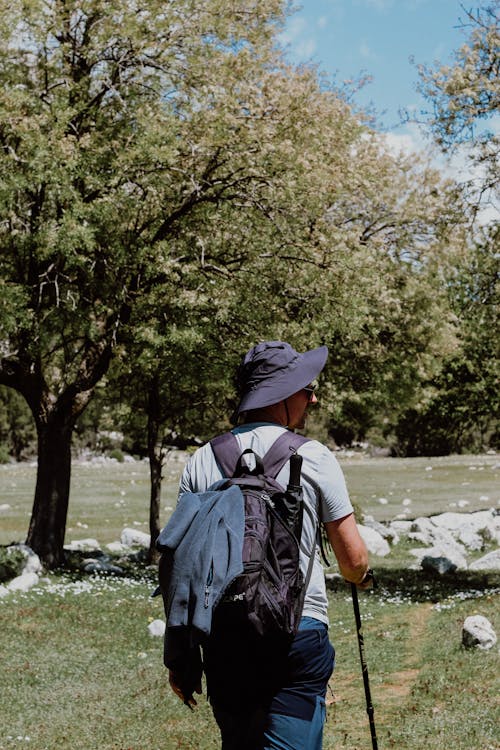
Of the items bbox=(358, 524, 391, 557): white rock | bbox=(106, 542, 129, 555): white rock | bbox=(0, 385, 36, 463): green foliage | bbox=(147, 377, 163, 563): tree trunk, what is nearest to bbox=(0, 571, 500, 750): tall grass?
bbox=(147, 377, 163, 563): tree trunk

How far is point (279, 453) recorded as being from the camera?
382 cm

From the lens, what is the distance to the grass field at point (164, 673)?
25.2 ft

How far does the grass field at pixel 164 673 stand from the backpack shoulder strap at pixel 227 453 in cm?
377

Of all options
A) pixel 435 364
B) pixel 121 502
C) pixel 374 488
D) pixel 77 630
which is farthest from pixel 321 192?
pixel 374 488

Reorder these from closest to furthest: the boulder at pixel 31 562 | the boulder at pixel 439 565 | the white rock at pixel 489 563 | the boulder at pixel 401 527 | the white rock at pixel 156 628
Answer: the white rock at pixel 156 628, the boulder at pixel 31 562, the boulder at pixel 439 565, the white rock at pixel 489 563, the boulder at pixel 401 527

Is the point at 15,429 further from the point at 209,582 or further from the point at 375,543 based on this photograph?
the point at 209,582

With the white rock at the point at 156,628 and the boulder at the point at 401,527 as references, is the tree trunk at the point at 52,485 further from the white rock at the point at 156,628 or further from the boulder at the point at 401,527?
the boulder at the point at 401,527

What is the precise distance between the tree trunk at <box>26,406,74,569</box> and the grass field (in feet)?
5.56

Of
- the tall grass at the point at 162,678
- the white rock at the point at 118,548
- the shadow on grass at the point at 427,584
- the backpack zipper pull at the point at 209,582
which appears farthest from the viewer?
the white rock at the point at 118,548

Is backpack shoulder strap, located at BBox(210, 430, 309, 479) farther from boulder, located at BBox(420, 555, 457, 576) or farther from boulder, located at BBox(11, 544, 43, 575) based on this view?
boulder, located at BBox(420, 555, 457, 576)

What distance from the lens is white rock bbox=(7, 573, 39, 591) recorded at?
1446 centimetres

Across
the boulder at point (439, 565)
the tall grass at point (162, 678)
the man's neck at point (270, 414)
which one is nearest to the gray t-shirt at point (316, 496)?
the man's neck at point (270, 414)

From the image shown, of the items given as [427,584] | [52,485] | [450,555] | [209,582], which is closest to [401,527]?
[450,555]

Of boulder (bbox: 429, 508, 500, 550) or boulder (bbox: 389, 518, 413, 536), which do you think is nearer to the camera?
boulder (bbox: 429, 508, 500, 550)
